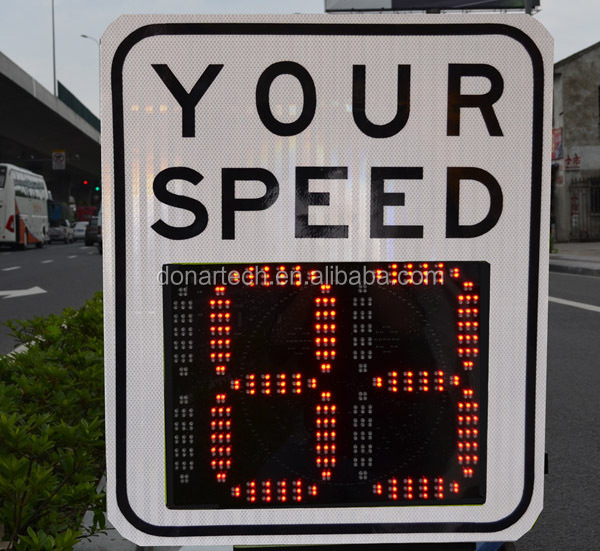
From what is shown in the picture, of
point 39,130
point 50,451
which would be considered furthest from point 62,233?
point 50,451

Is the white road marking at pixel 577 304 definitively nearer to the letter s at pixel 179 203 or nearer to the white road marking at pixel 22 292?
the white road marking at pixel 22 292

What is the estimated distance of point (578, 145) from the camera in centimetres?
3400

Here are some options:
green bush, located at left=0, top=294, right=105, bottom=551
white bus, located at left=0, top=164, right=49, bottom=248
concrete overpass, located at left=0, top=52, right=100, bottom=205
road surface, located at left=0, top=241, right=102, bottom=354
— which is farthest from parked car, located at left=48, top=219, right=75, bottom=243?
green bush, located at left=0, top=294, right=105, bottom=551

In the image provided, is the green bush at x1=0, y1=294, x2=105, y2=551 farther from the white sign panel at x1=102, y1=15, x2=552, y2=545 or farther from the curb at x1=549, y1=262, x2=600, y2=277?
the curb at x1=549, y1=262, x2=600, y2=277

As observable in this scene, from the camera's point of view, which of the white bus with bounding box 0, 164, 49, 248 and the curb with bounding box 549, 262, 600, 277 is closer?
the curb with bounding box 549, 262, 600, 277

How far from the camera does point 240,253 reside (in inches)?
61.7

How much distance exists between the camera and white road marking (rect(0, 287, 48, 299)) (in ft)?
45.5

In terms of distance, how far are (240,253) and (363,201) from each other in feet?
0.87

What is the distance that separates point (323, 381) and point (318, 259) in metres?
0.25

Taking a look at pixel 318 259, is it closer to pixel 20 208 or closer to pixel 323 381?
pixel 323 381

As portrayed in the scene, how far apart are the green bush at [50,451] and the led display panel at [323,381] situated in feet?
3.36

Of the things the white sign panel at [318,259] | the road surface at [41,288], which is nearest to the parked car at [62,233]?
the road surface at [41,288]

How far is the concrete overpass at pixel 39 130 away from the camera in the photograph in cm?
3225

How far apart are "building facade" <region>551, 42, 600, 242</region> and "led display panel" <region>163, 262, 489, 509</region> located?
110ft
